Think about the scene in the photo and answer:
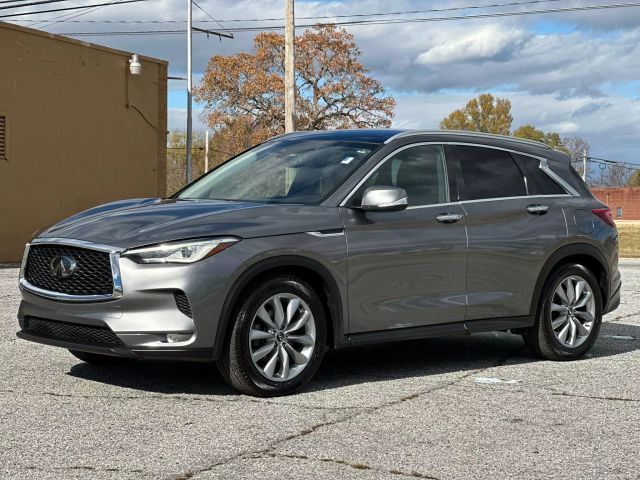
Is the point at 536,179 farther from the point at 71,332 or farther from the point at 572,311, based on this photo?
the point at 71,332

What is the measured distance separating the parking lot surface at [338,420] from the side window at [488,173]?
138 cm

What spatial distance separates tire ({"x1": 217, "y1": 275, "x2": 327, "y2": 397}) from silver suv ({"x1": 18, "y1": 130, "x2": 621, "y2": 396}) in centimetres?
1

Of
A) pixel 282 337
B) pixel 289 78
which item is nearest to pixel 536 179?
pixel 282 337

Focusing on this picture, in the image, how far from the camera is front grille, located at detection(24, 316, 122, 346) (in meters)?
6.16

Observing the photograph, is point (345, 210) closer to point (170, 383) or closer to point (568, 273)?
point (170, 383)

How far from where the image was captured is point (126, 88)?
24.4 meters

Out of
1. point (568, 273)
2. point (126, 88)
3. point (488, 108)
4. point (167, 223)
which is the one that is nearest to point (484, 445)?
point (167, 223)

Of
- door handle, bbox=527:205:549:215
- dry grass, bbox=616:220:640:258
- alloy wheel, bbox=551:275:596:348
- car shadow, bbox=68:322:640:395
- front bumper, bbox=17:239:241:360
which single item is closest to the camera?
front bumper, bbox=17:239:241:360

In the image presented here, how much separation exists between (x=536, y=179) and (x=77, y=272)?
388 centimetres

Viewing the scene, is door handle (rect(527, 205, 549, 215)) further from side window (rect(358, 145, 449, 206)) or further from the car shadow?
the car shadow

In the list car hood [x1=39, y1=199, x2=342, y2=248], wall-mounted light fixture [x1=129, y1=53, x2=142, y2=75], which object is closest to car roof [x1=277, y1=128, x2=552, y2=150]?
car hood [x1=39, y1=199, x2=342, y2=248]

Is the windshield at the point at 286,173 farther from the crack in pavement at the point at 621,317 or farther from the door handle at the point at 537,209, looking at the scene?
the crack in pavement at the point at 621,317

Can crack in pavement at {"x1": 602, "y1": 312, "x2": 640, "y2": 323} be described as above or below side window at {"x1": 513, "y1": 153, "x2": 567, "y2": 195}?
below

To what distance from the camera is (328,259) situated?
6.59 meters
